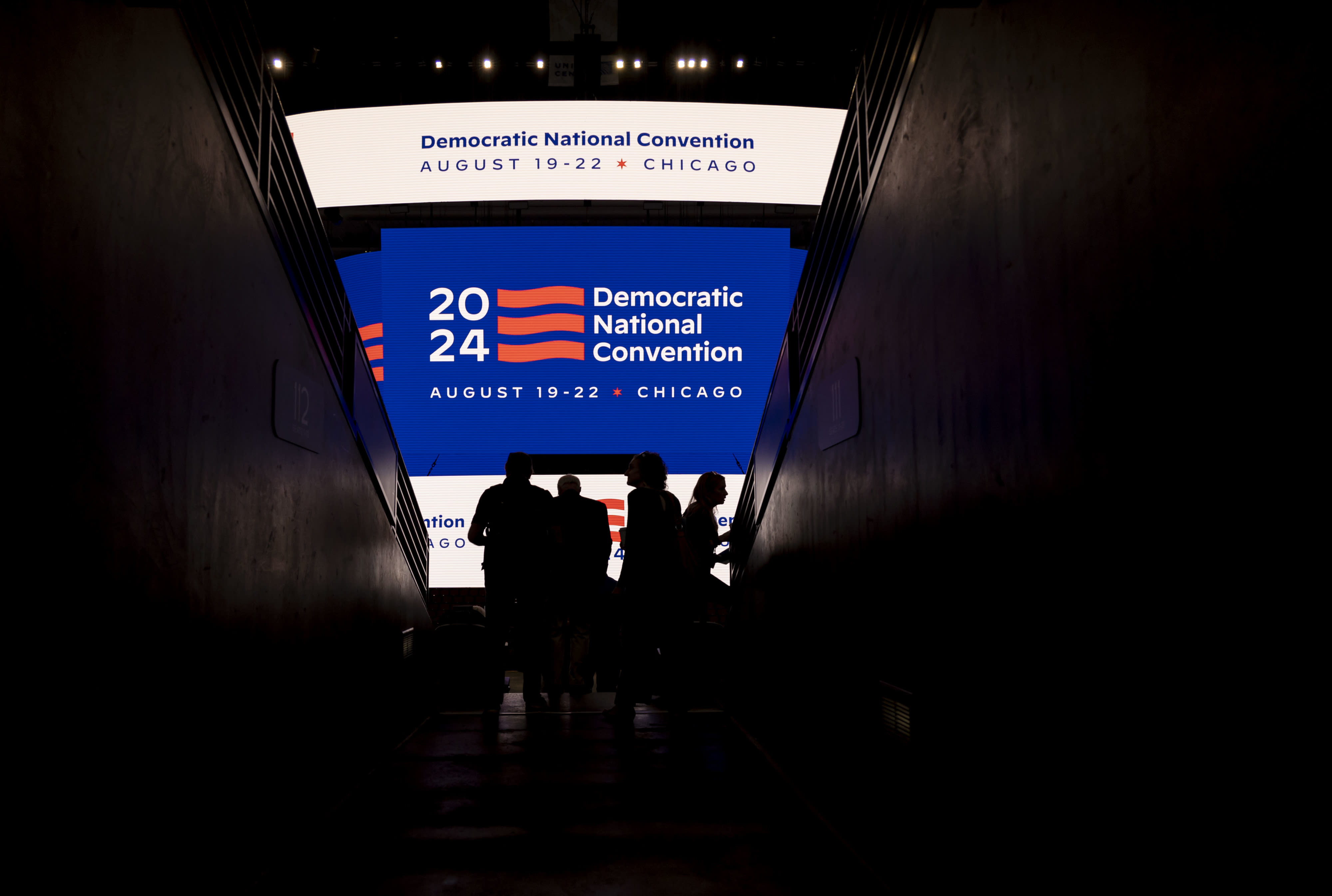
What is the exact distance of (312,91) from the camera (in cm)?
972

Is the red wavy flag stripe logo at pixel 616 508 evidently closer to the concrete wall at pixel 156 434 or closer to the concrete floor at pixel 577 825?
the concrete floor at pixel 577 825

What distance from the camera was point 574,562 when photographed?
4602 millimetres

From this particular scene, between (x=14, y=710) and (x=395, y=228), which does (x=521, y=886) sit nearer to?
(x=14, y=710)

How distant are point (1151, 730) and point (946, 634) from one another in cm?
68

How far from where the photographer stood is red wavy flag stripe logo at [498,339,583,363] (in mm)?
8617

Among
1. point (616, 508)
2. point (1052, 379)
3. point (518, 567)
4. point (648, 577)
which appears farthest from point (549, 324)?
point (1052, 379)

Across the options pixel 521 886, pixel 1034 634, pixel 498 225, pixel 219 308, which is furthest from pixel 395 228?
pixel 1034 634

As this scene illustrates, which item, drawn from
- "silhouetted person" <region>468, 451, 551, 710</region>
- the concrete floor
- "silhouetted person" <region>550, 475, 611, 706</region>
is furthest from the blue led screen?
the concrete floor

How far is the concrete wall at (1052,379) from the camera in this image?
0.96 metres

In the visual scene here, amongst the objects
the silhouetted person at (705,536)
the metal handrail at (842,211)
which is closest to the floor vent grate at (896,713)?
the metal handrail at (842,211)

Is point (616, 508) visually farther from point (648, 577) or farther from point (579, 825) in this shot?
point (579, 825)

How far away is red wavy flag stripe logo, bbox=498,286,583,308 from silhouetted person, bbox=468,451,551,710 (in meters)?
4.44

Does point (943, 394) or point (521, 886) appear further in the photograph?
point (521, 886)

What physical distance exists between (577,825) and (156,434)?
156 cm
